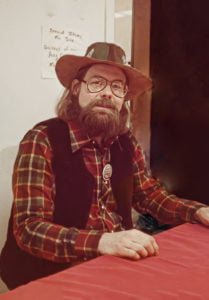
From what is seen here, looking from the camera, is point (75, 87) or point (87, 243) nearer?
point (87, 243)

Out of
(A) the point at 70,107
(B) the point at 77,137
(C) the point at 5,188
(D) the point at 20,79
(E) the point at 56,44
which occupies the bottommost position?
(C) the point at 5,188

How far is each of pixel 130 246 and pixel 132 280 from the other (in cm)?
13

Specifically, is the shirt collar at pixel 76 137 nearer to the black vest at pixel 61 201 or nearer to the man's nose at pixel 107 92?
the black vest at pixel 61 201

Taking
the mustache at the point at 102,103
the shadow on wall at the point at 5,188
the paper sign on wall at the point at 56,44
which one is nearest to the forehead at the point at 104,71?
the mustache at the point at 102,103

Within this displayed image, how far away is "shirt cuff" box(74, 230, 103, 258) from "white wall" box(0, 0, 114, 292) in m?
0.81

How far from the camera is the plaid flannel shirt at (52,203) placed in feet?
3.53

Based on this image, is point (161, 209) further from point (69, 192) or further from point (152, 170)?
point (152, 170)

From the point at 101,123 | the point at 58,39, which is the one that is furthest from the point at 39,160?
the point at 58,39

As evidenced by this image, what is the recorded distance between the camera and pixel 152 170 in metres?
3.02

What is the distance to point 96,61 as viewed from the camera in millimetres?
1460

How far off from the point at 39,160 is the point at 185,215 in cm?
58

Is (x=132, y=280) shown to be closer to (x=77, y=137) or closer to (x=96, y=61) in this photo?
(x=77, y=137)

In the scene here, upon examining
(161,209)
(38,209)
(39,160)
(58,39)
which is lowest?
(161,209)

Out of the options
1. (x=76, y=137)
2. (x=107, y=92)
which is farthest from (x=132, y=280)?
(x=107, y=92)
